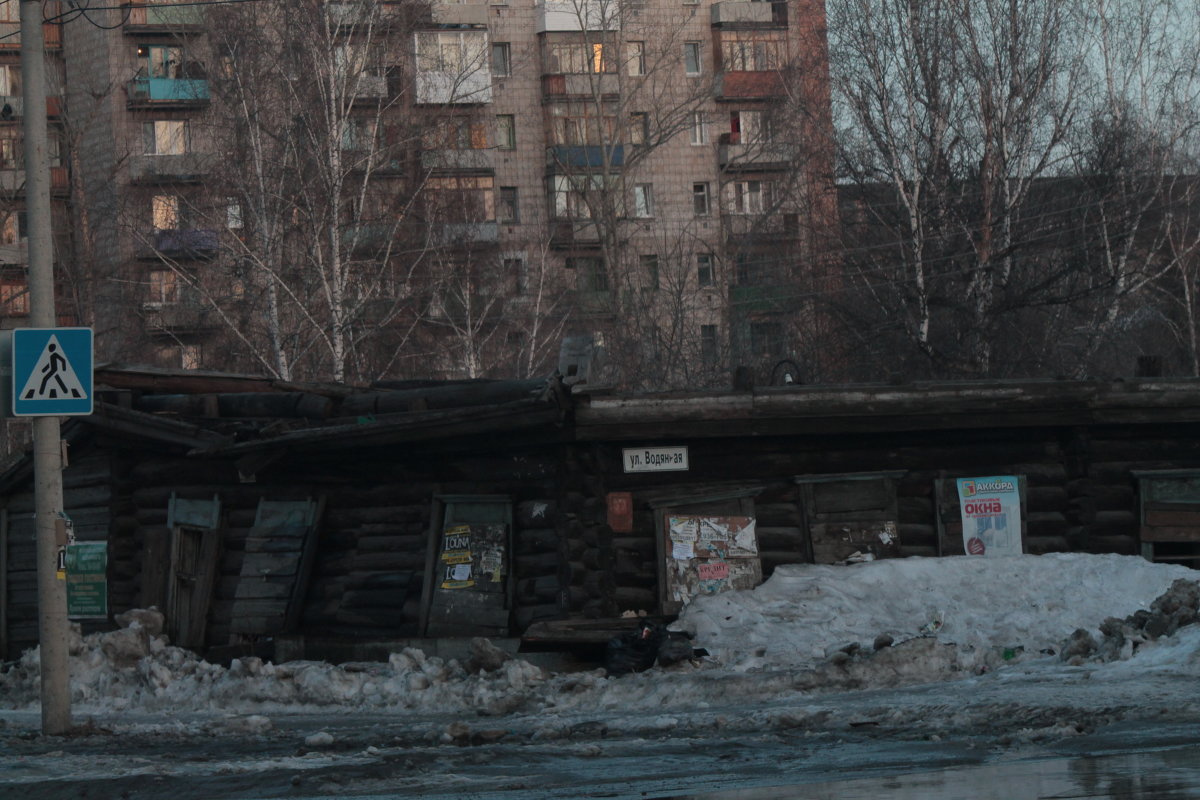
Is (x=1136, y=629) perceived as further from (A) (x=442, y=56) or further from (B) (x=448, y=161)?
(A) (x=442, y=56)

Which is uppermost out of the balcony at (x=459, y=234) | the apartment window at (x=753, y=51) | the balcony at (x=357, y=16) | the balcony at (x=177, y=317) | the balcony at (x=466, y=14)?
the balcony at (x=466, y=14)

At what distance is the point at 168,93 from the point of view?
45.3 metres

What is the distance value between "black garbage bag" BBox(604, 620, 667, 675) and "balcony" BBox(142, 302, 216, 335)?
886 inches

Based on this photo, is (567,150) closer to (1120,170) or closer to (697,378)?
(697,378)

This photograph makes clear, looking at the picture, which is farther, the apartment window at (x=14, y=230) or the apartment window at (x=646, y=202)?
the apartment window at (x=646, y=202)

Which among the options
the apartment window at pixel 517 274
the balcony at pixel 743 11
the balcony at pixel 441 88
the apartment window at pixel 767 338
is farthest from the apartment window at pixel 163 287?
the balcony at pixel 743 11

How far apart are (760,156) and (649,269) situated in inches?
185

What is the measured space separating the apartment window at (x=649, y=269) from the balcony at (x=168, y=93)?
1282cm

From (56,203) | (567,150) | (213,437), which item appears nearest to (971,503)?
(213,437)

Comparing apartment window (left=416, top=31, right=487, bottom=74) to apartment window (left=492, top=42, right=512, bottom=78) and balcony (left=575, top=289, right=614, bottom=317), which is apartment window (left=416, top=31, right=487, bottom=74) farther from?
apartment window (left=492, top=42, right=512, bottom=78)

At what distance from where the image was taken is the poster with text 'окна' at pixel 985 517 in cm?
1681

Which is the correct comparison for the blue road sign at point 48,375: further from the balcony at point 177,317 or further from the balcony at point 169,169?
the balcony at point 169,169

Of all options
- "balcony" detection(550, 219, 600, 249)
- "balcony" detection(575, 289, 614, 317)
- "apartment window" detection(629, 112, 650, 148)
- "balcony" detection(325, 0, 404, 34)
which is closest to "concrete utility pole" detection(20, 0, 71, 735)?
"balcony" detection(325, 0, 404, 34)

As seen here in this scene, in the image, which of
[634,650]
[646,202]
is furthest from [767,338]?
[634,650]
